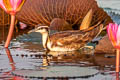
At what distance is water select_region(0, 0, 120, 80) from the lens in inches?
295

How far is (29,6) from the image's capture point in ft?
47.8

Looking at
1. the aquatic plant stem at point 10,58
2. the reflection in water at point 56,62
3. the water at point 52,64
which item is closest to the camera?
the water at point 52,64

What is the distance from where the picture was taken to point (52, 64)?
8.67m

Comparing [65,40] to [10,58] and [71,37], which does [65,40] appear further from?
[10,58]

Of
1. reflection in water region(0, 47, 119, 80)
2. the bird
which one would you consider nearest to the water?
reflection in water region(0, 47, 119, 80)

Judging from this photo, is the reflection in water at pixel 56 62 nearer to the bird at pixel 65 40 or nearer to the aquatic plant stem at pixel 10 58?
the aquatic plant stem at pixel 10 58

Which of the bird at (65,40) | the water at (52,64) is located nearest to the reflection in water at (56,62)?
the water at (52,64)

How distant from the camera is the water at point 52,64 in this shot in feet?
24.5

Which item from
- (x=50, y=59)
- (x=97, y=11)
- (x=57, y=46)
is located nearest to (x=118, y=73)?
(x=50, y=59)

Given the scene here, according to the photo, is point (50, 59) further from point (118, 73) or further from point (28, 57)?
point (118, 73)

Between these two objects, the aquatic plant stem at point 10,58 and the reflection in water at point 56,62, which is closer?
the reflection in water at point 56,62

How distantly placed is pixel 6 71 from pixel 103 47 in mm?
2761

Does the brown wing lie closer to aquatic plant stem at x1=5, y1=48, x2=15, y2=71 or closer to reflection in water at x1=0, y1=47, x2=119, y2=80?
reflection in water at x1=0, y1=47, x2=119, y2=80

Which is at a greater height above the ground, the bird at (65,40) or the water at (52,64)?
the bird at (65,40)
